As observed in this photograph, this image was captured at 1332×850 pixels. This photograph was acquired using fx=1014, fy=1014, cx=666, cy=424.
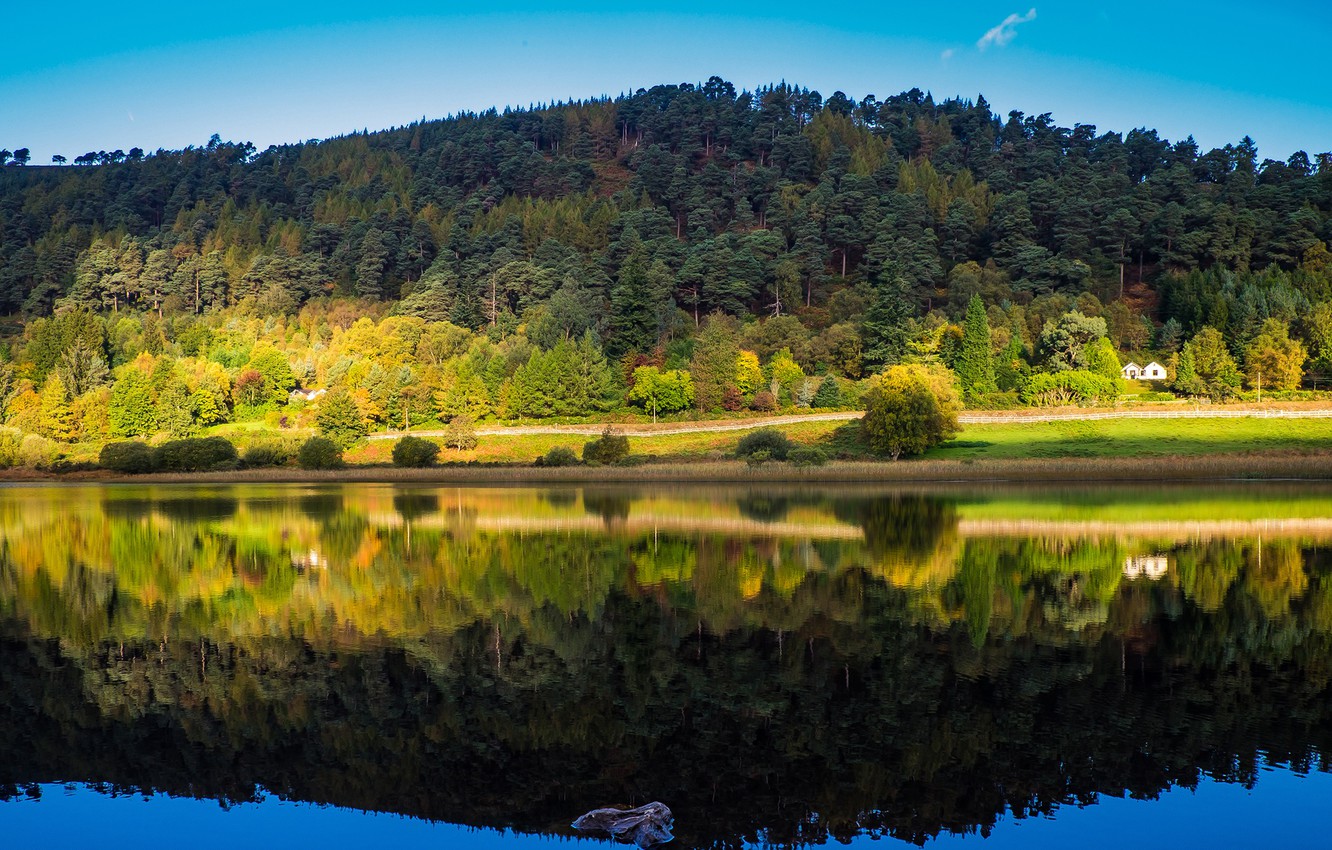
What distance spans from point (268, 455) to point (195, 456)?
15.5 ft

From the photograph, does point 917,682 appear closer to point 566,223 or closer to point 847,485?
point 847,485

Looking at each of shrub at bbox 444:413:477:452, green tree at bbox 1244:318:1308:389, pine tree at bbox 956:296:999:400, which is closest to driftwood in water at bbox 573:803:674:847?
shrub at bbox 444:413:477:452

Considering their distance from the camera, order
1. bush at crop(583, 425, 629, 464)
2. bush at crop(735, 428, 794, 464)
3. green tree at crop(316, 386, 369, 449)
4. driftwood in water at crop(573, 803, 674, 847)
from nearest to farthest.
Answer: driftwood in water at crop(573, 803, 674, 847) → bush at crop(735, 428, 794, 464) → bush at crop(583, 425, 629, 464) → green tree at crop(316, 386, 369, 449)

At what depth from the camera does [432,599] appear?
1950cm

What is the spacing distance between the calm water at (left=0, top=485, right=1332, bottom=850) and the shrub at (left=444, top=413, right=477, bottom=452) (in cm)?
4458

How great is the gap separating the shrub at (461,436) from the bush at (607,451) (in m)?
10.3

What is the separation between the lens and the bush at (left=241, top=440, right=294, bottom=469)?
71688 mm

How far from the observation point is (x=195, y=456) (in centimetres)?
7056

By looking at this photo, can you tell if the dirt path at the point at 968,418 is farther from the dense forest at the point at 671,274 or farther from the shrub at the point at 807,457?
the shrub at the point at 807,457

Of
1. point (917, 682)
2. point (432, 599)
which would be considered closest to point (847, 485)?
point (432, 599)

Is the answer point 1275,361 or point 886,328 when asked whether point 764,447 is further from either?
point 1275,361

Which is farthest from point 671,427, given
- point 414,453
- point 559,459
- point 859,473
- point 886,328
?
point 886,328

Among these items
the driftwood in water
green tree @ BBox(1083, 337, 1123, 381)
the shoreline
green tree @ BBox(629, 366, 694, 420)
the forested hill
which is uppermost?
the forested hill

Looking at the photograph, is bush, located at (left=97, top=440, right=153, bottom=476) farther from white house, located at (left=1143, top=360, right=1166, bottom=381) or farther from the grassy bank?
white house, located at (left=1143, top=360, right=1166, bottom=381)
